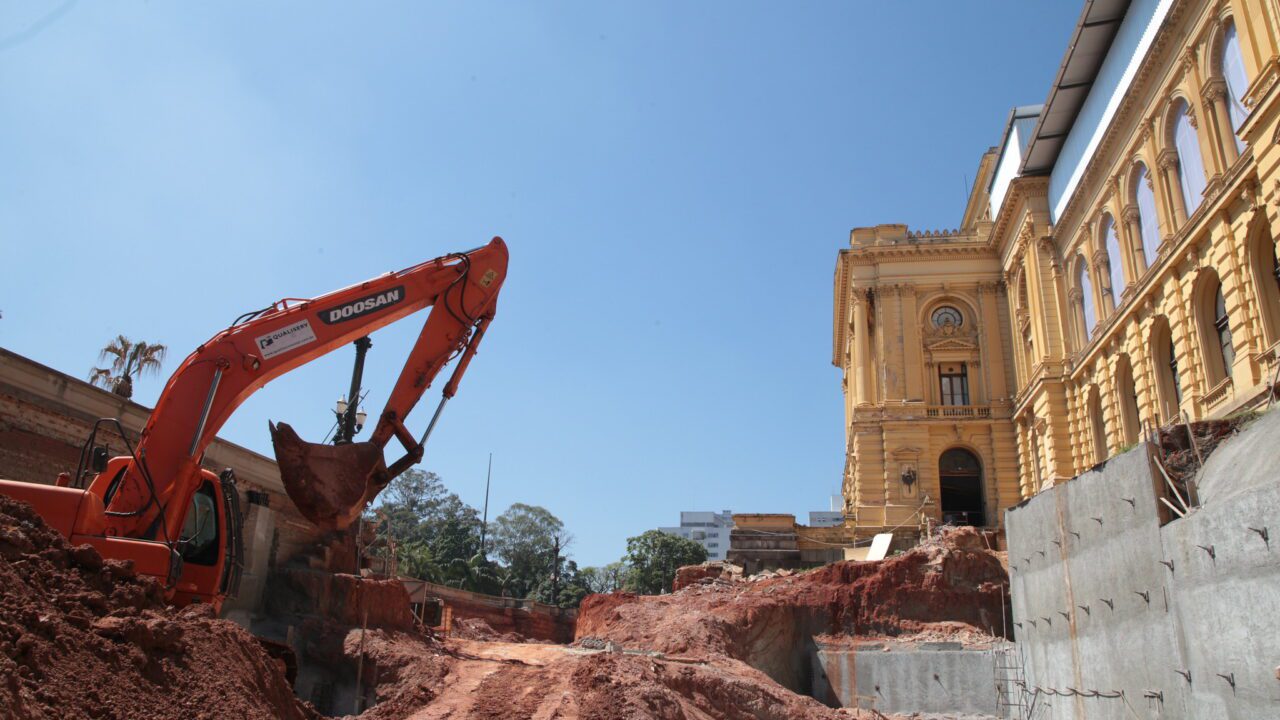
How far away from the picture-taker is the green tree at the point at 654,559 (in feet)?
208

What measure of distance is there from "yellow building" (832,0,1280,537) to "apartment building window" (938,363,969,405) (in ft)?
0.26

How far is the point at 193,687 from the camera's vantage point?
9500 millimetres

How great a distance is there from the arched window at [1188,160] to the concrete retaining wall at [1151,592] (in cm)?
1080

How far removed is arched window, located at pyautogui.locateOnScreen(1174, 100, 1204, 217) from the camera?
25469 mm

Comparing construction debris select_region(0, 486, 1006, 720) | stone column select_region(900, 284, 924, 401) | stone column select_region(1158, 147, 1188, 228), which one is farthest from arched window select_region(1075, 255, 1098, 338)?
construction debris select_region(0, 486, 1006, 720)

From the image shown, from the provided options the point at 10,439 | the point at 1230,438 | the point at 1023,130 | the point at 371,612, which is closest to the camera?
the point at 1230,438

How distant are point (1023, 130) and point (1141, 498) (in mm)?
28743

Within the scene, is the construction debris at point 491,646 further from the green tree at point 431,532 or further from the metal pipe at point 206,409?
the green tree at point 431,532

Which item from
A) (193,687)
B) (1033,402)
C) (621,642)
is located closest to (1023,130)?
(1033,402)

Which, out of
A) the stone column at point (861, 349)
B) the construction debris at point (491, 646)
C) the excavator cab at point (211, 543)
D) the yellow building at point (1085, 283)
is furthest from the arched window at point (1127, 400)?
the excavator cab at point (211, 543)

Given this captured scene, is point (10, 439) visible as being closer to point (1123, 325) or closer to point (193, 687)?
point (193, 687)

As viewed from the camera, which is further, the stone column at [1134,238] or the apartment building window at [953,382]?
the apartment building window at [953,382]

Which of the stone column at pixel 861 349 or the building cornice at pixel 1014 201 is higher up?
the building cornice at pixel 1014 201

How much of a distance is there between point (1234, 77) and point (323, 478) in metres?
22.8
